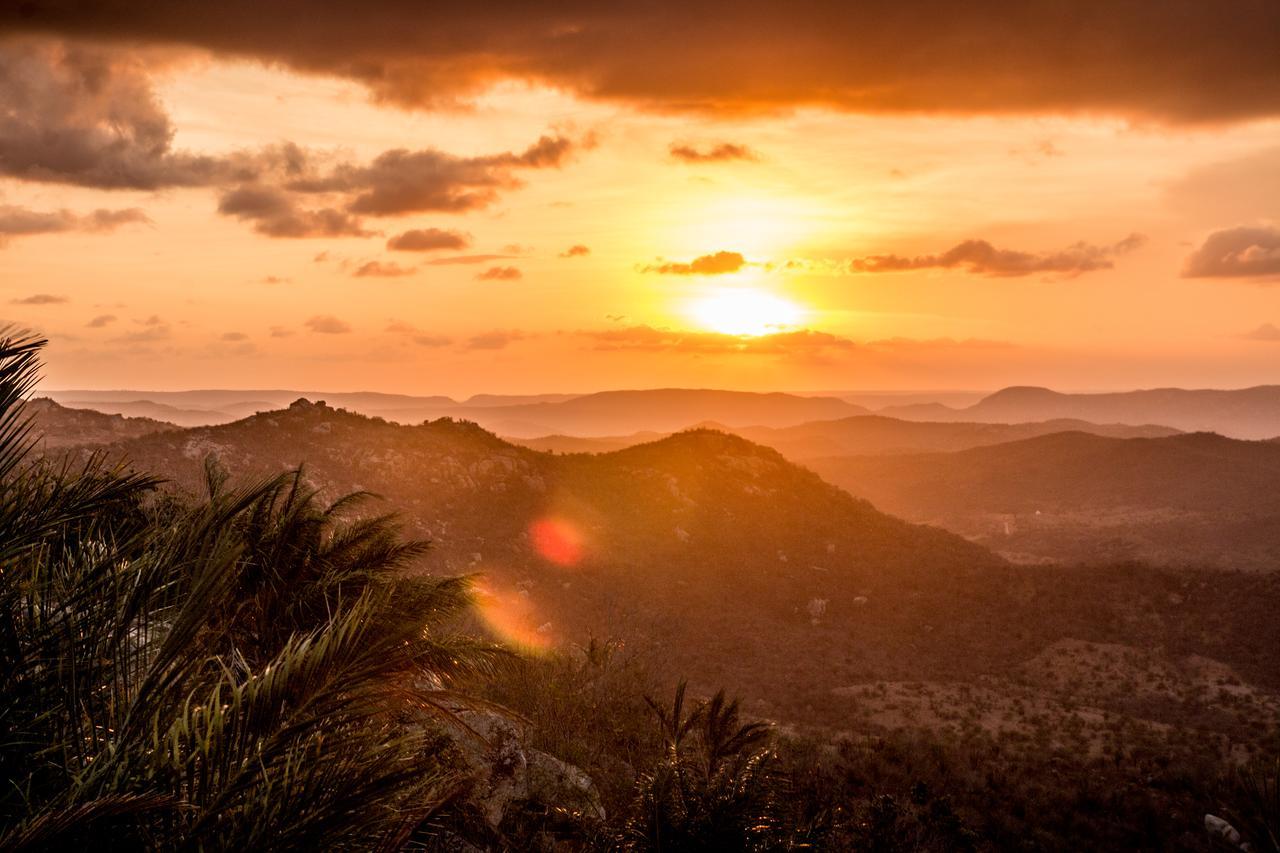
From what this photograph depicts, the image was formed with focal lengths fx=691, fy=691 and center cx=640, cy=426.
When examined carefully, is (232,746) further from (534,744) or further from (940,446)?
(940,446)

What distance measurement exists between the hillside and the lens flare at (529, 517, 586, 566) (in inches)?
6.3

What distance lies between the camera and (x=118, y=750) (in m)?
2.76

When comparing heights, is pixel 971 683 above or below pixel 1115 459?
below

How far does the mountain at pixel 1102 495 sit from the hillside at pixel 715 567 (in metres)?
24.4

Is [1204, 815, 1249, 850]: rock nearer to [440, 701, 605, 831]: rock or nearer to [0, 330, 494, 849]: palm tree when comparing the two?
[440, 701, 605, 831]: rock

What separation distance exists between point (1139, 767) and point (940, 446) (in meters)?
176

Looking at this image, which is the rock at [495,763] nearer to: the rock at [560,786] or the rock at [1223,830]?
the rock at [560,786]

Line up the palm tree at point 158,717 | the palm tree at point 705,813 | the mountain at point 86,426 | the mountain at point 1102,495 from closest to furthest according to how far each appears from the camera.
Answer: the palm tree at point 158,717
the palm tree at point 705,813
the mountain at point 86,426
the mountain at point 1102,495

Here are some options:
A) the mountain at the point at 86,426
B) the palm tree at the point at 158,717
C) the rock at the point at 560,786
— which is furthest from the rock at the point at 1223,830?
the mountain at the point at 86,426

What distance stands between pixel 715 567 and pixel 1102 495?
72186 millimetres

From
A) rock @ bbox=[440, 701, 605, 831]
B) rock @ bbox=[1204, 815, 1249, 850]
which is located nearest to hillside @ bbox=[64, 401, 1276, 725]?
rock @ bbox=[1204, 815, 1249, 850]

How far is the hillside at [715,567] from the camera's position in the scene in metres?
37.3

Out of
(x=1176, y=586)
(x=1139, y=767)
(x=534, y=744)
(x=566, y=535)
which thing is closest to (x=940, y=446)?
(x=1176, y=586)

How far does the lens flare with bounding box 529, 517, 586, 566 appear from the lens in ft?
150
